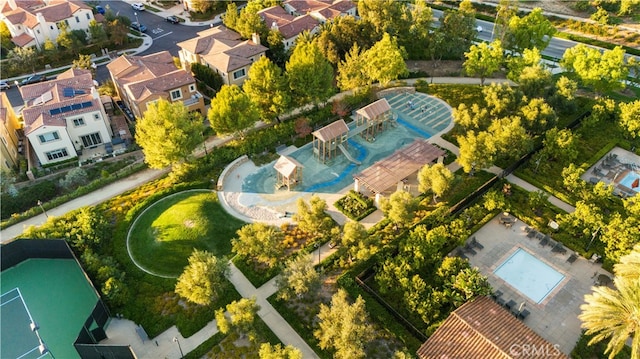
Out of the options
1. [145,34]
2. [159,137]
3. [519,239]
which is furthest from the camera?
[145,34]

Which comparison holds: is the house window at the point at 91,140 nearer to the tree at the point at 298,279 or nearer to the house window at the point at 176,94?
the house window at the point at 176,94

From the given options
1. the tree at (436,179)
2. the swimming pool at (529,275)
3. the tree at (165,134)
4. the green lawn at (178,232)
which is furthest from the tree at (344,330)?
the tree at (165,134)

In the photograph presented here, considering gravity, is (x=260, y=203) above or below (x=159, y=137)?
below

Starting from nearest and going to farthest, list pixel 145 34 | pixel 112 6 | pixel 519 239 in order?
pixel 519 239
pixel 145 34
pixel 112 6

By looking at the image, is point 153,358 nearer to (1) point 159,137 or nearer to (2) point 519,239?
(1) point 159,137

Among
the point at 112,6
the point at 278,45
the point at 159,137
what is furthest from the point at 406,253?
the point at 112,6

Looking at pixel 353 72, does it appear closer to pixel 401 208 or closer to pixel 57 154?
pixel 401 208

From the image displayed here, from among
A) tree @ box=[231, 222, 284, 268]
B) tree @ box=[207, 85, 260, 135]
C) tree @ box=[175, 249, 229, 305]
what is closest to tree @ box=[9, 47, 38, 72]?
tree @ box=[207, 85, 260, 135]
